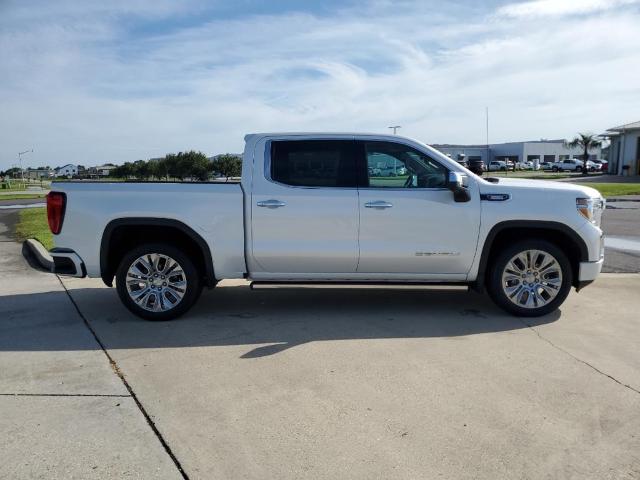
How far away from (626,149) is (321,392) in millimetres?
51437

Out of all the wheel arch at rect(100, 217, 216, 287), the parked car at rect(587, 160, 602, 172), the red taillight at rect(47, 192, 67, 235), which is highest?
the parked car at rect(587, 160, 602, 172)

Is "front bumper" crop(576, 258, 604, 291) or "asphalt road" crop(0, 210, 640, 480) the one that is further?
"front bumper" crop(576, 258, 604, 291)

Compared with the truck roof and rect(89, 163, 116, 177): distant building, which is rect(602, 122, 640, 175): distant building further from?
the truck roof

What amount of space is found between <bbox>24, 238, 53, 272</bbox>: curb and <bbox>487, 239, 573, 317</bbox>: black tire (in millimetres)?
5972

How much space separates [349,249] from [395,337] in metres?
1.01

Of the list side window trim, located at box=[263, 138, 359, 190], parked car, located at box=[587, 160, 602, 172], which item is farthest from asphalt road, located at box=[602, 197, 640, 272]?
parked car, located at box=[587, 160, 602, 172]

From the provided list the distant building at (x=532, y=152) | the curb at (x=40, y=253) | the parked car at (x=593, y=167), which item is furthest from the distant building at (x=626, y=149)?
the distant building at (x=532, y=152)

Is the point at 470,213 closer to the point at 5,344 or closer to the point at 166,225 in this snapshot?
the point at 166,225

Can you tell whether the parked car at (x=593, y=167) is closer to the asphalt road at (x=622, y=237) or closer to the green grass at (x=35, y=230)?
the asphalt road at (x=622, y=237)

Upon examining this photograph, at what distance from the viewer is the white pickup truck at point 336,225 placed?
5566mm

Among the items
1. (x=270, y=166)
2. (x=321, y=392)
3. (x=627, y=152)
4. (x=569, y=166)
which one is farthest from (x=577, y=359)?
(x=569, y=166)

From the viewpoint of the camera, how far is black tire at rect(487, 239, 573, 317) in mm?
5652

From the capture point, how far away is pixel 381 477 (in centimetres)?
289

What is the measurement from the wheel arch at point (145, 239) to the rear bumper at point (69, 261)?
20cm
